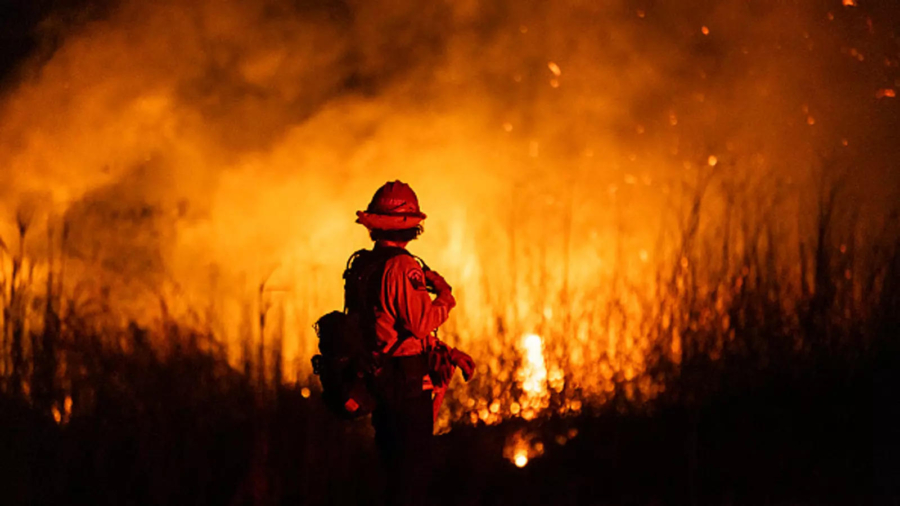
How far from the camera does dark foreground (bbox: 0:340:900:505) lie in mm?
6977

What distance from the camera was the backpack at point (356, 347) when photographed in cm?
487

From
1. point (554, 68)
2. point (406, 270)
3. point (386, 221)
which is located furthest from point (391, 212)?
point (554, 68)

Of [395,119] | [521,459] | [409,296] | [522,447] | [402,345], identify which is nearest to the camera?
[409,296]

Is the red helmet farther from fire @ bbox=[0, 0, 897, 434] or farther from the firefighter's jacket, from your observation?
fire @ bbox=[0, 0, 897, 434]

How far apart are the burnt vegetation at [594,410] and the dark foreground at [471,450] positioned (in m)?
0.01

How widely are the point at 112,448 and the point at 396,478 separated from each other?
303cm

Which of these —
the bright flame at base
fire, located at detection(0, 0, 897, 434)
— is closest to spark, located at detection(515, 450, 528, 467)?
the bright flame at base

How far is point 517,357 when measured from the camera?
777 cm

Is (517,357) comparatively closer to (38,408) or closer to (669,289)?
(669,289)

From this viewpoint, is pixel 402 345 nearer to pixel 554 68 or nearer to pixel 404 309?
pixel 404 309

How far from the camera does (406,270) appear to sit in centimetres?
485

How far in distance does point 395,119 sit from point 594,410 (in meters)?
3.41

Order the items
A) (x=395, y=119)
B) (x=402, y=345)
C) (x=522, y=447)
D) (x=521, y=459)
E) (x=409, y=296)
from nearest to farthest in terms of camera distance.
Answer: (x=409, y=296) < (x=402, y=345) < (x=521, y=459) < (x=522, y=447) < (x=395, y=119)

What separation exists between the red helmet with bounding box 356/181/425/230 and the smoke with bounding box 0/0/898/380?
4.11 metres
